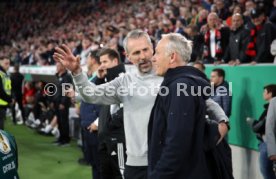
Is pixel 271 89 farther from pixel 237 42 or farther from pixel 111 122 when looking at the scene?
pixel 237 42

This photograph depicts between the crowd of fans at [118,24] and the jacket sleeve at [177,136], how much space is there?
4.14 metres

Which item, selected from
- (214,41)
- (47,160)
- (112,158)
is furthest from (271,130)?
(47,160)

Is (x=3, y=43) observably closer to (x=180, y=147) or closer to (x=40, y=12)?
(x=40, y=12)

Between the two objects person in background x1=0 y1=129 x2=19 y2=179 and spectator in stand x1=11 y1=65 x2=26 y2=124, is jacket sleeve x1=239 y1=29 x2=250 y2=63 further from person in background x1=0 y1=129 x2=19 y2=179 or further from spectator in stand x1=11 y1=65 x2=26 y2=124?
spectator in stand x1=11 y1=65 x2=26 y2=124

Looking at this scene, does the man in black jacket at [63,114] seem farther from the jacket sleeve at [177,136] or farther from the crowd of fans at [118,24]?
the jacket sleeve at [177,136]

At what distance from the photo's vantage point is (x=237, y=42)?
698 cm

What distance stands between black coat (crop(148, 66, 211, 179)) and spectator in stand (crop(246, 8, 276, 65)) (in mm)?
3957

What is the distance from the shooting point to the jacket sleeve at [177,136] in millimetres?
2232

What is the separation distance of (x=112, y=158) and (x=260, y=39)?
3.56 m

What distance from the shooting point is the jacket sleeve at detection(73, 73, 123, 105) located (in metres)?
2.85

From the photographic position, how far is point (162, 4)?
1478 cm

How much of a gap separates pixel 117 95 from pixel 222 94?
2830 mm

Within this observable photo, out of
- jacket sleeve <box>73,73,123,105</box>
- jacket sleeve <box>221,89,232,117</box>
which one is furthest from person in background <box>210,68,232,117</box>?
jacket sleeve <box>73,73,123,105</box>

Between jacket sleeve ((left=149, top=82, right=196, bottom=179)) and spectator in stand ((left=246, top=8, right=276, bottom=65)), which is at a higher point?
spectator in stand ((left=246, top=8, right=276, bottom=65))
